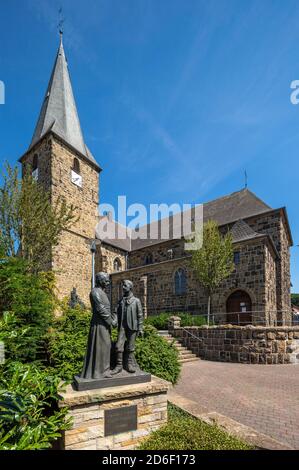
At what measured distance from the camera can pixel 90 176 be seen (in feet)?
86.1

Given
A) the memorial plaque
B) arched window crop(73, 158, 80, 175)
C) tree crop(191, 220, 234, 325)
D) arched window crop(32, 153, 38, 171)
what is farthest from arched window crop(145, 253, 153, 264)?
the memorial plaque

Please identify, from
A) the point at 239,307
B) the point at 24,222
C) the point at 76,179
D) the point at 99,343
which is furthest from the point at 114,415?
the point at 76,179

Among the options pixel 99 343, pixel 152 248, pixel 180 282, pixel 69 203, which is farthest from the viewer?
pixel 152 248

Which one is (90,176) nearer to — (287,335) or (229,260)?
(229,260)

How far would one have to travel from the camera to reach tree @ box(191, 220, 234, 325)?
17.1 m

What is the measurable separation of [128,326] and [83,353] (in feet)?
7.35

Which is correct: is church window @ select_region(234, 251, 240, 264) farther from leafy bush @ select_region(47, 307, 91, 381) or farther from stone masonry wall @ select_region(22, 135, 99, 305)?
leafy bush @ select_region(47, 307, 91, 381)


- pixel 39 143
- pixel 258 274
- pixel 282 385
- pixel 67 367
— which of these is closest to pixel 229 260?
pixel 258 274

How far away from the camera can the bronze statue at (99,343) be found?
13.6ft

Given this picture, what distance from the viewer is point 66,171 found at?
23344 mm

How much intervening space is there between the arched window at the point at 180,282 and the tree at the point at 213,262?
2574 mm

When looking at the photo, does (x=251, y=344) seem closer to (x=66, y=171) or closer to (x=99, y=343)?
(x=99, y=343)

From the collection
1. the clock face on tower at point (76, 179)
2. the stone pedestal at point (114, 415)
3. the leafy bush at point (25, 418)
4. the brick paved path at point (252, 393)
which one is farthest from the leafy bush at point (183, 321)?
the clock face on tower at point (76, 179)

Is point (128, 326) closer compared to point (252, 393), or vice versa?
point (128, 326)
